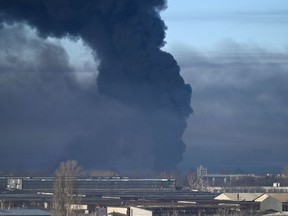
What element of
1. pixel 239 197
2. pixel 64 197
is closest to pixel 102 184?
pixel 239 197

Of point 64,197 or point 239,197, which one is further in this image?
point 239,197

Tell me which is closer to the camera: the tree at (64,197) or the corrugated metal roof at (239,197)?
the tree at (64,197)

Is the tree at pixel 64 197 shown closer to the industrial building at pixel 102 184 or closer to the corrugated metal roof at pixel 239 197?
the corrugated metal roof at pixel 239 197

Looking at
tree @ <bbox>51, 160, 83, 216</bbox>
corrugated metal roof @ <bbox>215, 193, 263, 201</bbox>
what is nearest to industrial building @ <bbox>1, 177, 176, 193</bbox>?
corrugated metal roof @ <bbox>215, 193, 263, 201</bbox>

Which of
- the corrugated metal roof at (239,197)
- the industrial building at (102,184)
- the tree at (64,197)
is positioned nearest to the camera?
the tree at (64,197)

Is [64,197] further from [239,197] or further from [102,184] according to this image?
[102,184]

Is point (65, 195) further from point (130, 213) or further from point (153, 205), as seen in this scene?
point (153, 205)

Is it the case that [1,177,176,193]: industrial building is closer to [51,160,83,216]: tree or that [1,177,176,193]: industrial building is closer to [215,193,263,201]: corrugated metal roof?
[215,193,263,201]: corrugated metal roof

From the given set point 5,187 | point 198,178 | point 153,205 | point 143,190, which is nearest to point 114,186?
point 143,190

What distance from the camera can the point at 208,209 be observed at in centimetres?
4925

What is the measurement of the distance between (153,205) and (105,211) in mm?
2905

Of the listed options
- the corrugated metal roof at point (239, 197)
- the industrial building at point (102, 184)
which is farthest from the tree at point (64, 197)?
the industrial building at point (102, 184)

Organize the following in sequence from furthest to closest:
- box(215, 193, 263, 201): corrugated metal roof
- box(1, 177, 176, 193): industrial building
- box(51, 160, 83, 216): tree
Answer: box(1, 177, 176, 193): industrial building
box(215, 193, 263, 201): corrugated metal roof
box(51, 160, 83, 216): tree

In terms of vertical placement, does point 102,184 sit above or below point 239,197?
above
